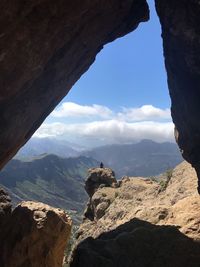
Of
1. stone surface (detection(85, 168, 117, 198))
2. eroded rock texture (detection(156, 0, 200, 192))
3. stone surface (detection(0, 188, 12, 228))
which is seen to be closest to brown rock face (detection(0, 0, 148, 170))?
stone surface (detection(0, 188, 12, 228))

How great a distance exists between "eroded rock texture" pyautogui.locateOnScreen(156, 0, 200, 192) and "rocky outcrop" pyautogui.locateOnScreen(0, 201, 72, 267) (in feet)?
49.7

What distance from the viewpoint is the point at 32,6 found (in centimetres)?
2964

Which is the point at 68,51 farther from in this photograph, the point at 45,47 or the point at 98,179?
the point at 98,179

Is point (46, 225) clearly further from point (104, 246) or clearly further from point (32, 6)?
point (32, 6)

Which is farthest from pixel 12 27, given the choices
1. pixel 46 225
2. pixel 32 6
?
pixel 46 225

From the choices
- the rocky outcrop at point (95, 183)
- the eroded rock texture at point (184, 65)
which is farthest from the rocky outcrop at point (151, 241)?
the rocky outcrop at point (95, 183)

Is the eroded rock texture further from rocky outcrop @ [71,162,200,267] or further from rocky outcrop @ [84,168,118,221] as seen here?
rocky outcrop @ [84,168,118,221]

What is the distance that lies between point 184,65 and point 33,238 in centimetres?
2107

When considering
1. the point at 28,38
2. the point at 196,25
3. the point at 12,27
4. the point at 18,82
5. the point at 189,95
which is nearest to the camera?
the point at 12,27

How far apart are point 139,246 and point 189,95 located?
51.3 feet

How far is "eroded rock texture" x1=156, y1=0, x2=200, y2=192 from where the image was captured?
36781mm

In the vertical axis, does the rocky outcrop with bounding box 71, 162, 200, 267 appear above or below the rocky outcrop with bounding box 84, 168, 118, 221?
below

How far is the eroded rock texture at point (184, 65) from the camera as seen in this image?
36.8 metres

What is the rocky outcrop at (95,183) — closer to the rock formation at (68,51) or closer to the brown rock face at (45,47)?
the brown rock face at (45,47)
